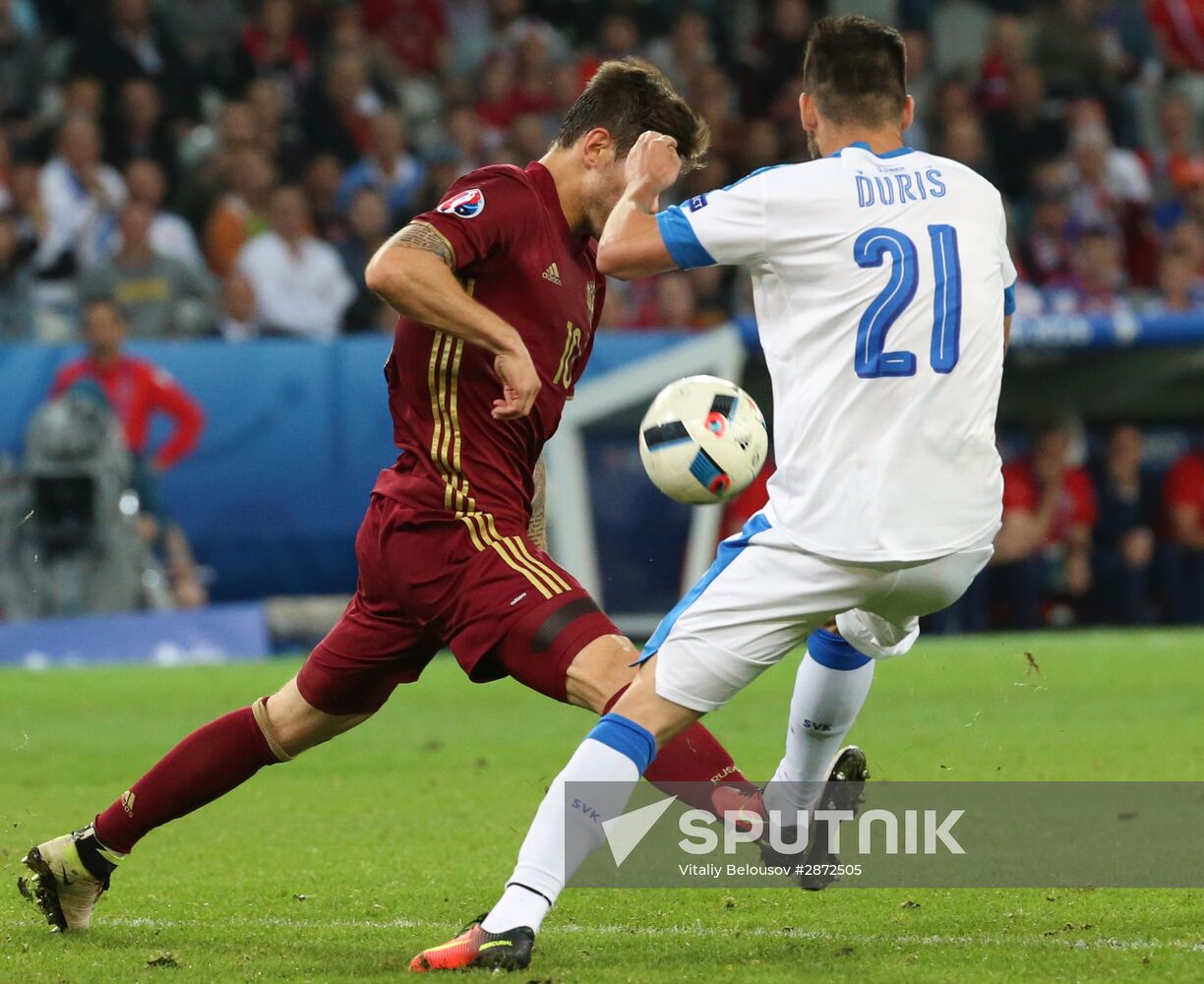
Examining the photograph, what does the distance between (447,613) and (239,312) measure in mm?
10327

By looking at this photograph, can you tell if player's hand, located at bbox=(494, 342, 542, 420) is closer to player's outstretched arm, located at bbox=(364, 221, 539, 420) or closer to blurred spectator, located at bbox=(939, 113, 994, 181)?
player's outstretched arm, located at bbox=(364, 221, 539, 420)

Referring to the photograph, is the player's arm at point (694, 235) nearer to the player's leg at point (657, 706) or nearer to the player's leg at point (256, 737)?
the player's leg at point (657, 706)

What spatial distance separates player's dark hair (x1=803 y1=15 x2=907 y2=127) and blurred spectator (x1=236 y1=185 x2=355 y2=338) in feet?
35.5

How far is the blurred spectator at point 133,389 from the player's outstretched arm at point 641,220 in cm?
940

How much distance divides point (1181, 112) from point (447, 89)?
23.6 ft

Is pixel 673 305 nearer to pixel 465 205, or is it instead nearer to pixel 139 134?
pixel 139 134

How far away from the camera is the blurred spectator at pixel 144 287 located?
47.7 feet

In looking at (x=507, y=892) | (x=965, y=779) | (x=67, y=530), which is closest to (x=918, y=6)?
(x=67, y=530)

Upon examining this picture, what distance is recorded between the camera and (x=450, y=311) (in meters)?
4.78

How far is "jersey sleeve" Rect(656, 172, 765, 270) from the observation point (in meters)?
4.47

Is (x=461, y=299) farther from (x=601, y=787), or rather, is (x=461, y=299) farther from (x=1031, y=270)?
(x=1031, y=270)

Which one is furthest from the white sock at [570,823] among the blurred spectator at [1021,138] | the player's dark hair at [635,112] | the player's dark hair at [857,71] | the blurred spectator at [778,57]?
the blurred spectator at [1021,138]

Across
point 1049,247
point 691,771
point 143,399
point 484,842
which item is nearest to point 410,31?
point 143,399

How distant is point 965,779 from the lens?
7.79m
